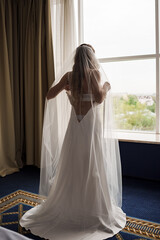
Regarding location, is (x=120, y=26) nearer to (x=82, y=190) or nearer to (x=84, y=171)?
(x=84, y=171)

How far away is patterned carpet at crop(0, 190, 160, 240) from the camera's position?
7.05ft

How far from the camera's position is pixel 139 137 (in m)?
3.55

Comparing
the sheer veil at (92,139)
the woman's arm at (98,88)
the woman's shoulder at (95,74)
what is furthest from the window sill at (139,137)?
the woman's shoulder at (95,74)

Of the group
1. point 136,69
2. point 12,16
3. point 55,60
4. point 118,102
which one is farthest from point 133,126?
point 12,16

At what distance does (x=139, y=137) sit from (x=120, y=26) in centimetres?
167

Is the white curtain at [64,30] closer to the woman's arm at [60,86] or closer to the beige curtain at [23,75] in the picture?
the beige curtain at [23,75]

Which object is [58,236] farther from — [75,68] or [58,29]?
[58,29]

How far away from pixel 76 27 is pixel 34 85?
1097mm

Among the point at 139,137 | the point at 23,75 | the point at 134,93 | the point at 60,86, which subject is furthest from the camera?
the point at 23,75

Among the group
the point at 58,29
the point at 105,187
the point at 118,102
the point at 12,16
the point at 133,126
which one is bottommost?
the point at 105,187

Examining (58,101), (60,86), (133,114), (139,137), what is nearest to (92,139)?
(60,86)

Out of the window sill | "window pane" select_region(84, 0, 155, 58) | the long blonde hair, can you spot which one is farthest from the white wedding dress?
"window pane" select_region(84, 0, 155, 58)

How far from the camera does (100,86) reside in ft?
7.70

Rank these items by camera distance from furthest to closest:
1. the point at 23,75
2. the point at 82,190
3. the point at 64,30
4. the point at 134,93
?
the point at 23,75 < the point at 134,93 < the point at 64,30 < the point at 82,190
